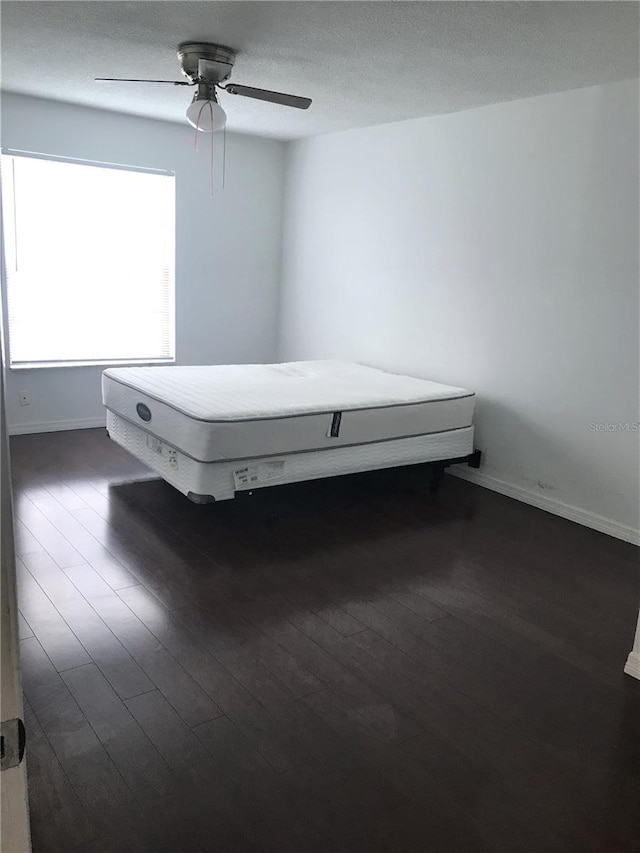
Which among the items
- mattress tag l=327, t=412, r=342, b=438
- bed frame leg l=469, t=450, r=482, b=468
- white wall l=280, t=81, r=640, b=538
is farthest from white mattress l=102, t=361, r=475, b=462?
white wall l=280, t=81, r=640, b=538

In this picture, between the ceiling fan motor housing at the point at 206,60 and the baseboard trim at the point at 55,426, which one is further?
Answer: the baseboard trim at the point at 55,426

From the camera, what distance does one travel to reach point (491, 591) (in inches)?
113

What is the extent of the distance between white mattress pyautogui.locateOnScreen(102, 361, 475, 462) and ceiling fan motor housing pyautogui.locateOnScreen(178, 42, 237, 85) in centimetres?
157

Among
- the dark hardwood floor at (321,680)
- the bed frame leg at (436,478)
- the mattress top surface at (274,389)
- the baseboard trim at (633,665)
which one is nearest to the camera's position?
the dark hardwood floor at (321,680)

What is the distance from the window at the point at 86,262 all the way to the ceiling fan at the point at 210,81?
1871mm

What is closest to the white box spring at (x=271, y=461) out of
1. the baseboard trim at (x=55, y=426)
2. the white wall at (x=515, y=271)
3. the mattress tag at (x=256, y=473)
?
the mattress tag at (x=256, y=473)

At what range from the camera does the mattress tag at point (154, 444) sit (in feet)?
11.5

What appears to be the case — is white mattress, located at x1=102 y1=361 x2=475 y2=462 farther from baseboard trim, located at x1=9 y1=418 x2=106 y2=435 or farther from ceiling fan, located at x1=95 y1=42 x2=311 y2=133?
ceiling fan, located at x1=95 y1=42 x2=311 y2=133

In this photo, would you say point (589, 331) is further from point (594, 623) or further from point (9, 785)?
point (9, 785)

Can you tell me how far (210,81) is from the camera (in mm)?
3264

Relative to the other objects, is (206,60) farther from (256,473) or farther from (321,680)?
(321,680)

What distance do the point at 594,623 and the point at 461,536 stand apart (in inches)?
35.5

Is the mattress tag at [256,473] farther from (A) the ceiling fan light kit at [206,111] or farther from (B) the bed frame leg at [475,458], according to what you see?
(A) the ceiling fan light kit at [206,111]

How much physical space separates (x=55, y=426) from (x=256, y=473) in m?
2.40
